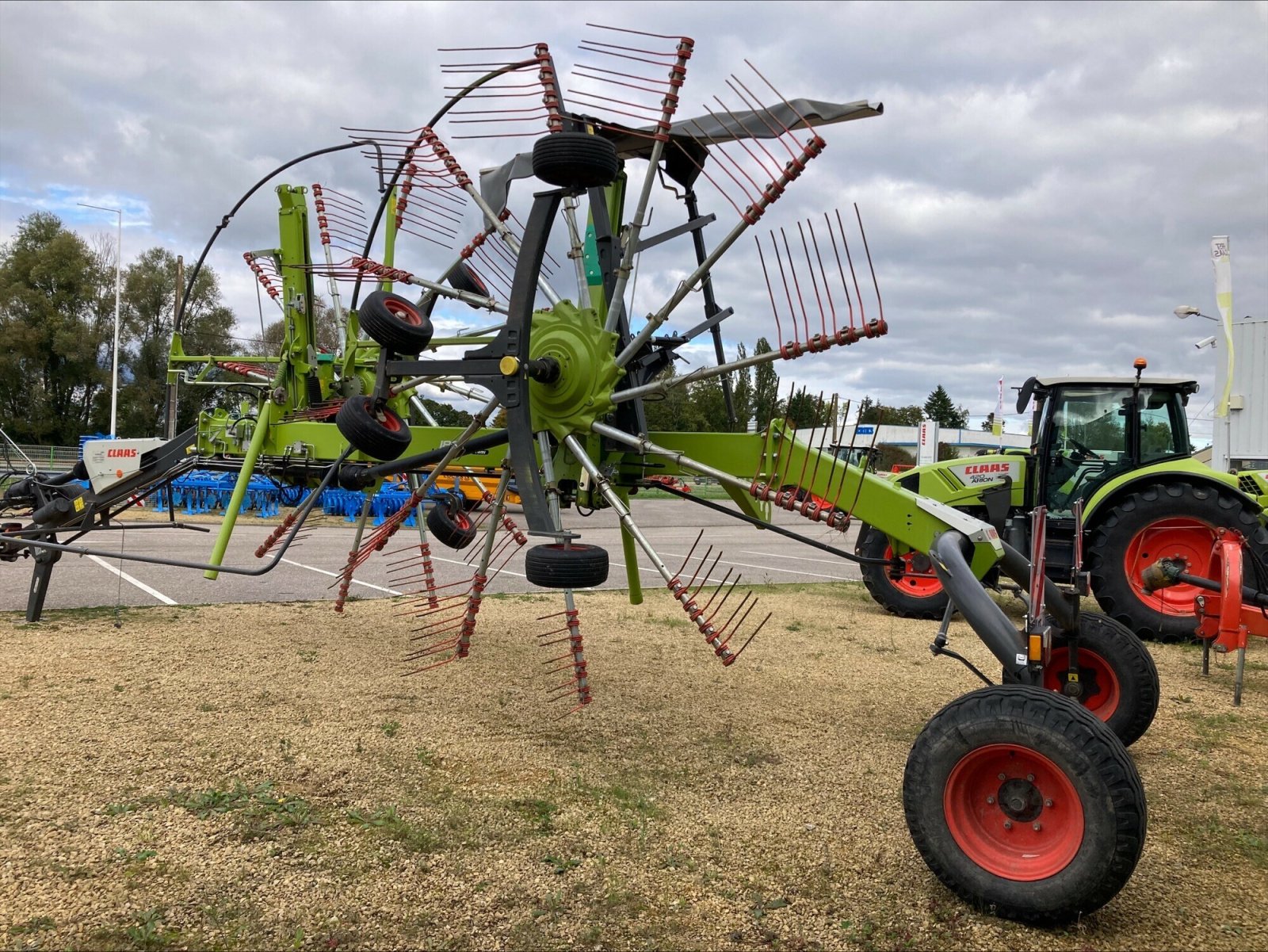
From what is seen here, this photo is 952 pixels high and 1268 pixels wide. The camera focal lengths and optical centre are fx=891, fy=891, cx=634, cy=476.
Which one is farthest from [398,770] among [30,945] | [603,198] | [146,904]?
[603,198]

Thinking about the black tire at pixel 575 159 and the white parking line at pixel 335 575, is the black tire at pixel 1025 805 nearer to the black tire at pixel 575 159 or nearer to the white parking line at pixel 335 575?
the black tire at pixel 575 159

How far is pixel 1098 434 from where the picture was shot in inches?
371

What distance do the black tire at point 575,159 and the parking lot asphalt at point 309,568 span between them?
3.39 meters

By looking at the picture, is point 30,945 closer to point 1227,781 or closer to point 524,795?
point 524,795

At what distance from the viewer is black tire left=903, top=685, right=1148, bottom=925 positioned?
287cm

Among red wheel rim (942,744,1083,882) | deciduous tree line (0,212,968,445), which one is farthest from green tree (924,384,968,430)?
red wheel rim (942,744,1083,882)

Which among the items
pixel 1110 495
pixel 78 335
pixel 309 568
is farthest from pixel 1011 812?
pixel 78 335

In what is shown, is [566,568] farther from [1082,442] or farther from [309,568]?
[309,568]

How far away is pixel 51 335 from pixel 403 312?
4605cm

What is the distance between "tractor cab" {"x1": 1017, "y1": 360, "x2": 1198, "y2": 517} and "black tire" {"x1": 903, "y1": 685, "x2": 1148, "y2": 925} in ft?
22.2

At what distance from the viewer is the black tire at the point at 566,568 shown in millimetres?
4207

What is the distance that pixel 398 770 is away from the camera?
4.36 metres

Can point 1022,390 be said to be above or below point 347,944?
above

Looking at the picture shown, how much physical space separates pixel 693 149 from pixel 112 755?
458 centimetres
